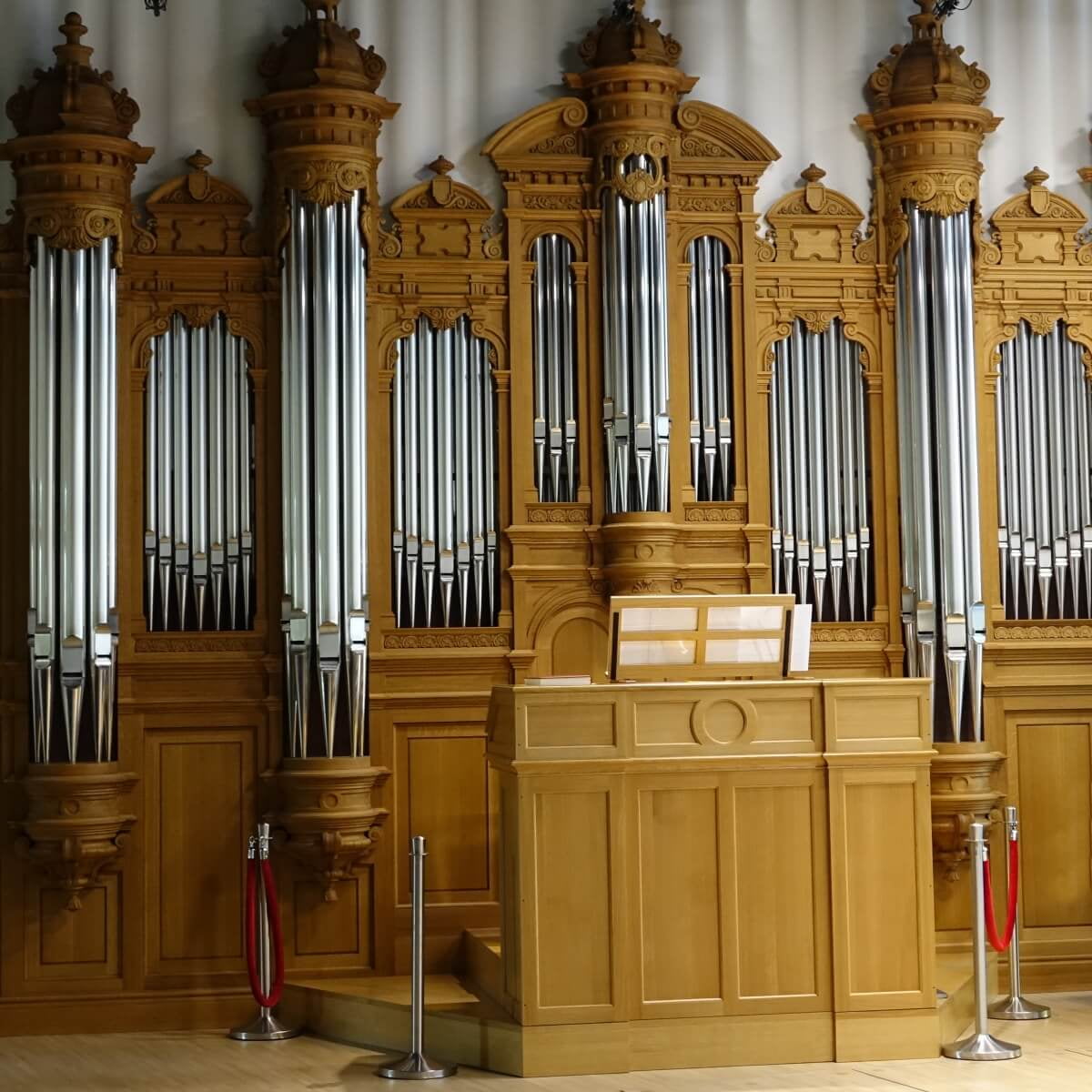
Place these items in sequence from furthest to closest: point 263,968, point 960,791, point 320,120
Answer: point 960,791 → point 320,120 → point 263,968

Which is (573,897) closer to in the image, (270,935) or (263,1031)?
(270,935)

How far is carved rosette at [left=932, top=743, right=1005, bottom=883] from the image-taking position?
888 centimetres

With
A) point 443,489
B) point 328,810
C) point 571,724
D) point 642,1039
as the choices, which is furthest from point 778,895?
point 443,489

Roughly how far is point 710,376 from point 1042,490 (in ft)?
6.19

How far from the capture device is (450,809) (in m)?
8.94

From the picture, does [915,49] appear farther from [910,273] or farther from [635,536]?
[635,536]

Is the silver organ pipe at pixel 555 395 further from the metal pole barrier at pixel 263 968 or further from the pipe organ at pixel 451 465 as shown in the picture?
the metal pole barrier at pixel 263 968

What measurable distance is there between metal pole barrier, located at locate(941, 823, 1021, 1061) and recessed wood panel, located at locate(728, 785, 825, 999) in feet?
2.29

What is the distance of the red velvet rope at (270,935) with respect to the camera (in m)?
8.20

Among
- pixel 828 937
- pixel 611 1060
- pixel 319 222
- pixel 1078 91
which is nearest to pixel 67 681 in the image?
pixel 319 222

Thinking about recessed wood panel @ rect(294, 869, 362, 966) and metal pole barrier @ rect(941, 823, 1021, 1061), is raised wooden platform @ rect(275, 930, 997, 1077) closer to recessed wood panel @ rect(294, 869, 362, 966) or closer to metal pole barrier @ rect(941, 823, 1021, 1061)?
metal pole barrier @ rect(941, 823, 1021, 1061)

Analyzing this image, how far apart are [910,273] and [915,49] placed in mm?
1211

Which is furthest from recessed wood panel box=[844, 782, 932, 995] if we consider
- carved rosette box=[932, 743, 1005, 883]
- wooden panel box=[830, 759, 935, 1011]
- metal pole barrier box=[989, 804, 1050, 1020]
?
carved rosette box=[932, 743, 1005, 883]

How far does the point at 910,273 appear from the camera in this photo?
30.2ft
